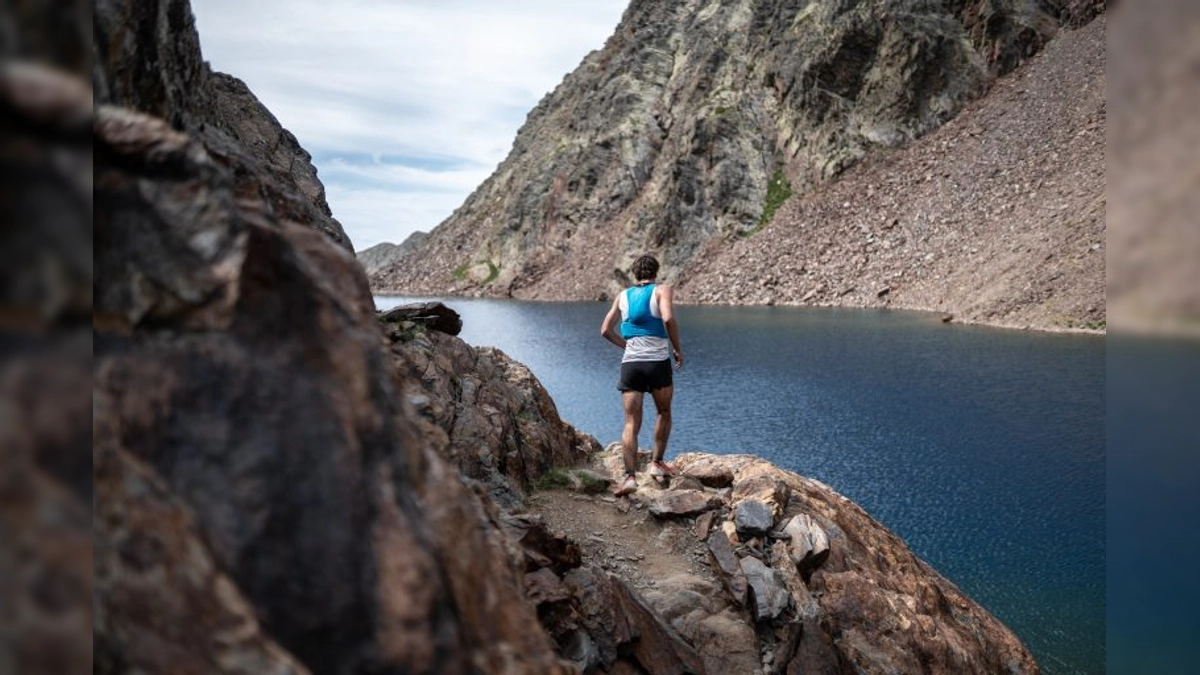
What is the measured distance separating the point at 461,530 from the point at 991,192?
240 feet

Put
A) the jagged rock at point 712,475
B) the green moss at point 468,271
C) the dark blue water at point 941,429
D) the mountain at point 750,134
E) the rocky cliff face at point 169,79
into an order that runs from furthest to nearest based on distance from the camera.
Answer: the green moss at point 468,271 < the mountain at point 750,134 < the dark blue water at point 941,429 < the jagged rock at point 712,475 < the rocky cliff face at point 169,79

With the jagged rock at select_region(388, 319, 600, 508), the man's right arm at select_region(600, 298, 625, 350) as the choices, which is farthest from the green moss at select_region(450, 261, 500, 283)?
the man's right arm at select_region(600, 298, 625, 350)

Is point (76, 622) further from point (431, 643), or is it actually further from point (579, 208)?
point (579, 208)

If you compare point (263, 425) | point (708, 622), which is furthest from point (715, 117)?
point (263, 425)

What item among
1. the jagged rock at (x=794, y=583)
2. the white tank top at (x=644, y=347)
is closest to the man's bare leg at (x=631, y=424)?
the white tank top at (x=644, y=347)

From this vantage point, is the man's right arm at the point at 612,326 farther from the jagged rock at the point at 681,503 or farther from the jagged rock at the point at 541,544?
the jagged rock at the point at 541,544

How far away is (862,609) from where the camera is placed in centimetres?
991

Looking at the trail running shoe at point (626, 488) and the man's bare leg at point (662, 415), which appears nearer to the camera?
the man's bare leg at point (662, 415)

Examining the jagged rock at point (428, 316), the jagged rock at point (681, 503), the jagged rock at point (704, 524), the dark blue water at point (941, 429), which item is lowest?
the dark blue water at point (941, 429)

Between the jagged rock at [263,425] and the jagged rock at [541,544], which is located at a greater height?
the jagged rock at [263,425]

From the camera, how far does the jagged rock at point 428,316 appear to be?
10.8m

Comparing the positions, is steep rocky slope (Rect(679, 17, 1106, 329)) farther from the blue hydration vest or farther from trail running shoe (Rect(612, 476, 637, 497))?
the blue hydration vest

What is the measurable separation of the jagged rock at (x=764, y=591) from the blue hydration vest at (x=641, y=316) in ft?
9.87

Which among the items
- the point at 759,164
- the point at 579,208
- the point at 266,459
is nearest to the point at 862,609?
the point at 266,459
